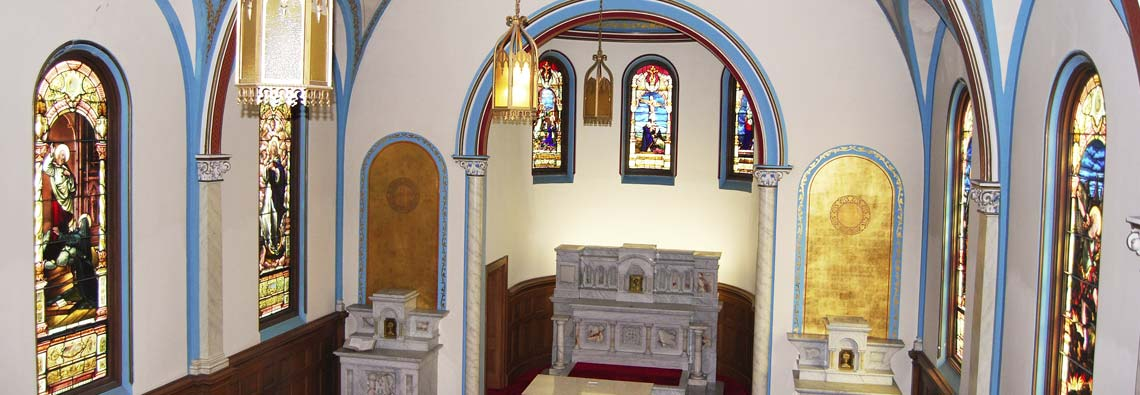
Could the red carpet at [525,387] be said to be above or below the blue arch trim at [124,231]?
below

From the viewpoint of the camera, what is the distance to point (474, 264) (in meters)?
13.4

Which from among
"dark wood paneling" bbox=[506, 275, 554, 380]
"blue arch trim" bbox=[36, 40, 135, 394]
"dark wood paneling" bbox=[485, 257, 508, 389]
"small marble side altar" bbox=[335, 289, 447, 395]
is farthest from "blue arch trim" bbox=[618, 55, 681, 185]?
"blue arch trim" bbox=[36, 40, 135, 394]

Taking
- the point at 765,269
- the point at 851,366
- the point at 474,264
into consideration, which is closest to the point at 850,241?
the point at 765,269

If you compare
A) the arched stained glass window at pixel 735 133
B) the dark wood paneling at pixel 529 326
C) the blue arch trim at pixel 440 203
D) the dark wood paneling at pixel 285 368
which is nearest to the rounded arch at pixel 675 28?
the blue arch trim at pixel 440 203

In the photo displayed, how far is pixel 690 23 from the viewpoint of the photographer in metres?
12.9

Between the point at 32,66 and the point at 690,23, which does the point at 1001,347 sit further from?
the point at 32,66

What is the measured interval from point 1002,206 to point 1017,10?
1834mm

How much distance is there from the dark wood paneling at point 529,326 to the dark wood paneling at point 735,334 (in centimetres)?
297

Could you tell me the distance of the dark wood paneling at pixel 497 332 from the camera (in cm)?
1529

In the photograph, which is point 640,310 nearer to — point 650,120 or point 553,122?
point 650,120

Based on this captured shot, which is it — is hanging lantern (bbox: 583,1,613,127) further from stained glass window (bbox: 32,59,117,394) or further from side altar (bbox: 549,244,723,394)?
stained glass window (bbox: 32,59,117,394)

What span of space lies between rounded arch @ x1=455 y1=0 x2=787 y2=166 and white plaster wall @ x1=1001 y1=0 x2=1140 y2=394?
4273 mm

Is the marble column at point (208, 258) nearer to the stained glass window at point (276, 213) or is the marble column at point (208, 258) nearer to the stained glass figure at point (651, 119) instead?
the stained glass window at point (276, 213)

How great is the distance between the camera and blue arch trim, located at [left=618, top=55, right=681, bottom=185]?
57.1 ft
